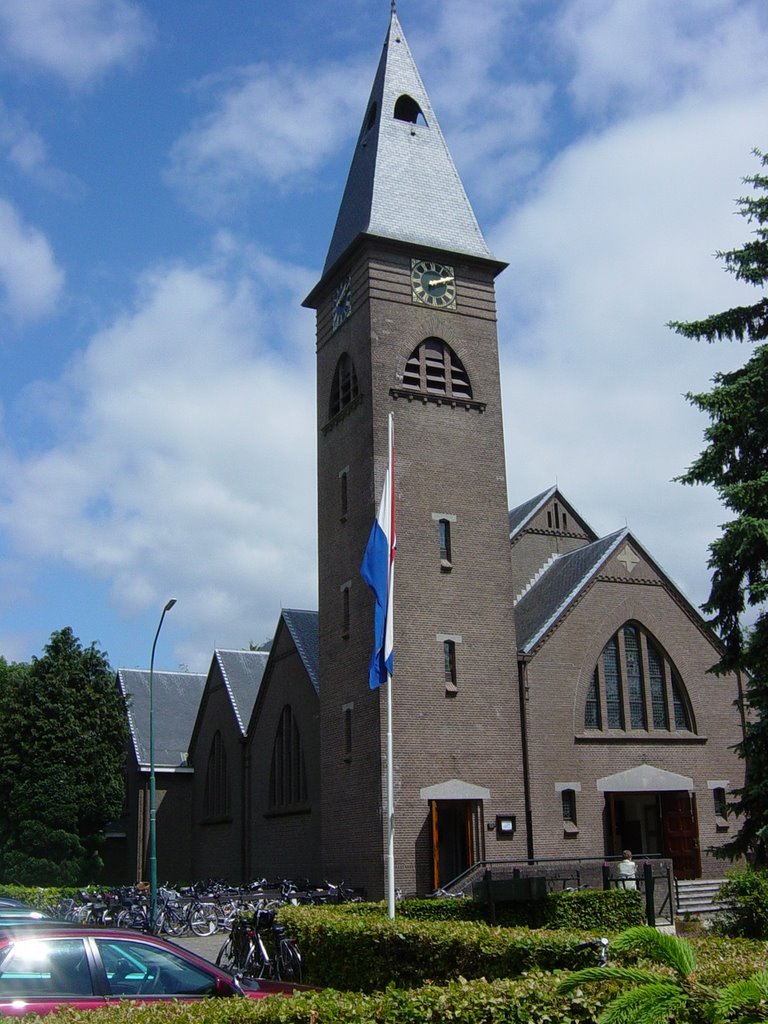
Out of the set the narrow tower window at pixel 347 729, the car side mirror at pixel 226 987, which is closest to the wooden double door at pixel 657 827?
the narrow tower window at pixel 347 729

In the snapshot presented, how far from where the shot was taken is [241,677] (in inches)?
1687

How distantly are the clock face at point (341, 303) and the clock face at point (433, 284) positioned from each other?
212cm

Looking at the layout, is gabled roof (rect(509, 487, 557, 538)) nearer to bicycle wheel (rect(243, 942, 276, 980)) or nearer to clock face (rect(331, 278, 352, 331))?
clock face (rect(331, 278, 352, 331))

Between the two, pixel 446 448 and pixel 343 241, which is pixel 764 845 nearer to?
pixel 446 448

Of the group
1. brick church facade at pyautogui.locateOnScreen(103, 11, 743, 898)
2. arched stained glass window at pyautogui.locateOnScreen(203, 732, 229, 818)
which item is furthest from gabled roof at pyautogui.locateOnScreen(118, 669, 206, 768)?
brick church facade at pyautogui.locateOnScreen(103, 11, 743, 898)

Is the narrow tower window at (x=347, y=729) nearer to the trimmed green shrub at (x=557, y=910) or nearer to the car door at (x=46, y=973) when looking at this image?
the trimmed green shrub at (x=557, y=910)

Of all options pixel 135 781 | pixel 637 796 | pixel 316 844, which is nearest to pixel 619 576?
pixel 637 796

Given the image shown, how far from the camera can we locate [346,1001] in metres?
6.89

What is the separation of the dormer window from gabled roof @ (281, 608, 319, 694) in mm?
16893

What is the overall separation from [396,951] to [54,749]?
28386 millimetres

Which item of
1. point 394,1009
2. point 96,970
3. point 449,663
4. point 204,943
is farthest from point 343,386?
point 394,1009

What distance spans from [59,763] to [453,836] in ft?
54.3

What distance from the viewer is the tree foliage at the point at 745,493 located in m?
18.0

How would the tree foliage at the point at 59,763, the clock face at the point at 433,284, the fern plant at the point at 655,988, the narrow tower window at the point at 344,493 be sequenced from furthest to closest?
the tree foliage at the point at 59,763 → the clock face at the point at 433,284 → the narrow tower window at the point at 344,493 → the fern plant at the point at 655,988
